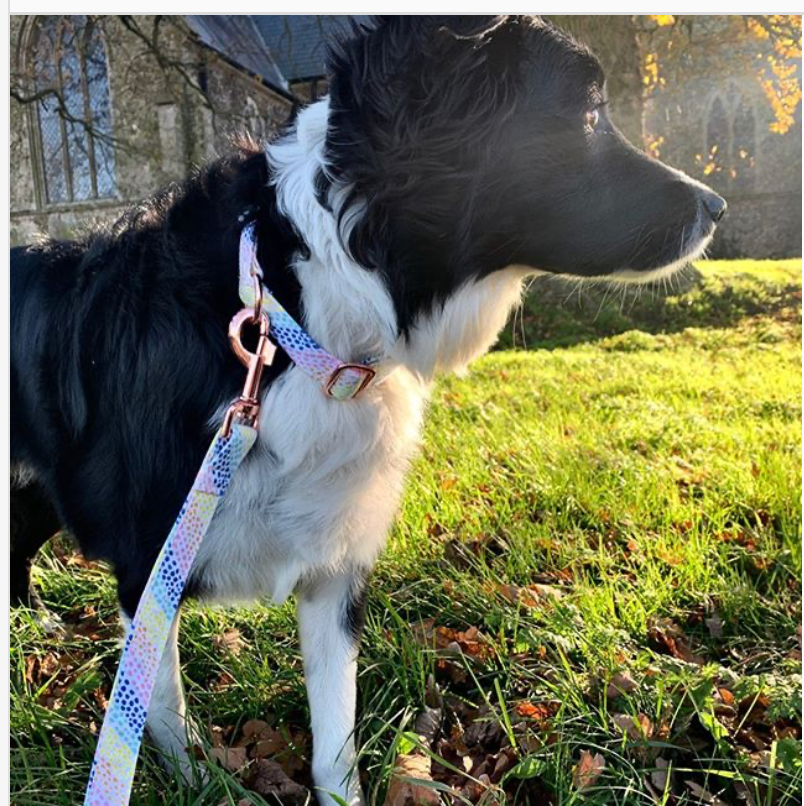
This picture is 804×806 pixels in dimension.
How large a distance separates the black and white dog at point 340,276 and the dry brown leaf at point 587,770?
52cm

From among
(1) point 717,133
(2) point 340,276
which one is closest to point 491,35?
(2) point 340,276

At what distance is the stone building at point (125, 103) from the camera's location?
7258mm

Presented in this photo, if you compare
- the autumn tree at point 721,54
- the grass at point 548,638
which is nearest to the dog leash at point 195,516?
the grass at point 548,638

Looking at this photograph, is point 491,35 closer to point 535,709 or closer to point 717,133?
point 535,709

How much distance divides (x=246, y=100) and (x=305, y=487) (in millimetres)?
8492

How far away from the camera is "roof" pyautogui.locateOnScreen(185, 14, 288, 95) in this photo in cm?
752

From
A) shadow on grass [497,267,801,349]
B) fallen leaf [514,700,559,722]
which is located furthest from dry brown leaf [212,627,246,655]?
shadow on grass [497,267,801,349]

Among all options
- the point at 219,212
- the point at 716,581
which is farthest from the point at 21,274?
the point at 716,581

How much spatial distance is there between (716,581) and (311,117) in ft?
6.43

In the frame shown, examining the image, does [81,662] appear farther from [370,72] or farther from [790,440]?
[790,440]

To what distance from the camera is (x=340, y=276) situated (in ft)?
4.77

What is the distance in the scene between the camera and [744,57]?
19.5 ft

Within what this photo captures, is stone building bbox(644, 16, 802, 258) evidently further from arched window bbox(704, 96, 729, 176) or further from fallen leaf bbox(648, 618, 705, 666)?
fallen leaf bbox(648, 618, 705, 666)

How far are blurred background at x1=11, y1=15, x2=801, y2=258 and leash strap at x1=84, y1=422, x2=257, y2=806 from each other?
417 cm
